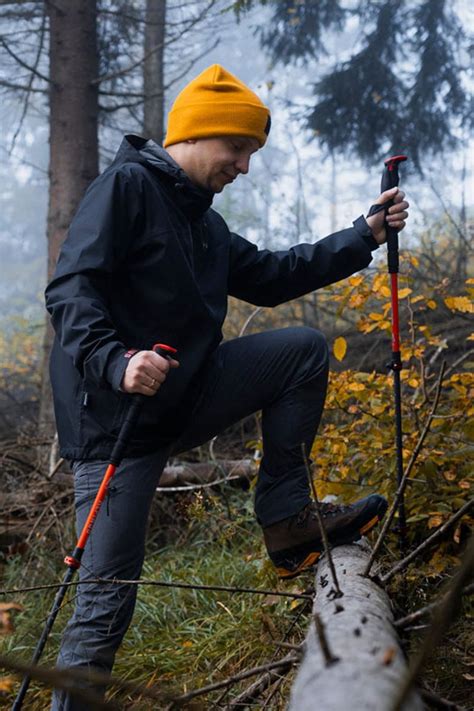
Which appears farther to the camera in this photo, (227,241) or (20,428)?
(20,428)

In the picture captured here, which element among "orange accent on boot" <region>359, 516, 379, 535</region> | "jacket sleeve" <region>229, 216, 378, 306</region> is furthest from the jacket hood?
"orange accent on boot" <region>359, 516, 379, 535</region>

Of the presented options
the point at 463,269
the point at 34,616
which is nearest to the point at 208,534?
the point at 34,616

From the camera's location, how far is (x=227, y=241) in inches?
141

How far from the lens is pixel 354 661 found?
166 centimetres

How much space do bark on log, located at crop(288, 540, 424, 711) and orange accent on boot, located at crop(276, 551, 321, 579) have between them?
2.37 feet

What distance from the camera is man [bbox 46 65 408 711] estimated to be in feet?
9.60

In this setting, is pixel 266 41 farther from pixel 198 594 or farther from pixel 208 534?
pixel 198 594

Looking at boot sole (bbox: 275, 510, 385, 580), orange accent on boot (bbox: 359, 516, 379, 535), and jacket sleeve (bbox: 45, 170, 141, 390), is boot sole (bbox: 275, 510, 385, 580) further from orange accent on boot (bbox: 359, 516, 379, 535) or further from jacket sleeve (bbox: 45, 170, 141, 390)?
jacket sleeve (bbox: 45, 170, 141, 390)

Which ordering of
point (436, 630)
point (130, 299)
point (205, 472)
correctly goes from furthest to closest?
point (205, 472) < point (130, 299) < point (436, 630)

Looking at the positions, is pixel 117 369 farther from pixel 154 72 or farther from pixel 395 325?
pixel 154 72

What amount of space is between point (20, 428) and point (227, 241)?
12.4 ft

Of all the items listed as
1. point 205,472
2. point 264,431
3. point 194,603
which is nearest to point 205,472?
point 205,472

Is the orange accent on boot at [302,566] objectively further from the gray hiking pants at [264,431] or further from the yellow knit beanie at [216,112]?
the yellow knit beanie at [216,112]

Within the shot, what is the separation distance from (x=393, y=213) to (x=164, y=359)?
145 centimetres
